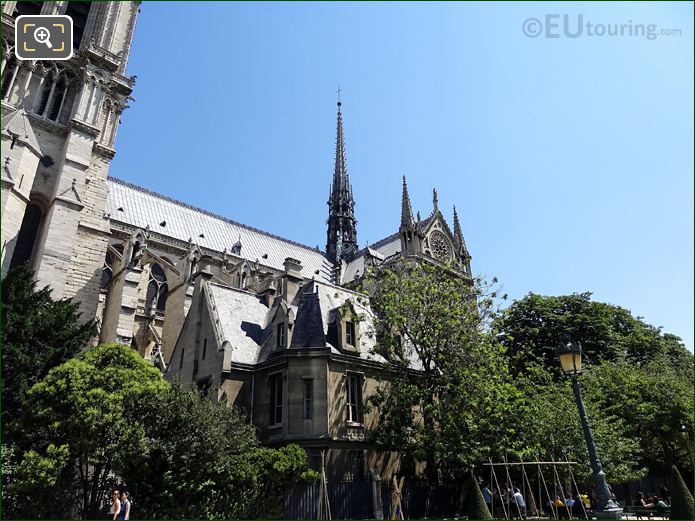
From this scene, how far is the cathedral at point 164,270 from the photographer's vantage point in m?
21.0

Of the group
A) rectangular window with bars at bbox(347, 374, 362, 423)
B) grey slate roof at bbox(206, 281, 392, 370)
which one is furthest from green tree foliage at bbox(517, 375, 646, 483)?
grey slate roof at bbox(206, 281, 392, 370)

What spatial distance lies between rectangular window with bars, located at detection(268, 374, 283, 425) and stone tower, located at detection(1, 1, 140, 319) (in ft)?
52.3

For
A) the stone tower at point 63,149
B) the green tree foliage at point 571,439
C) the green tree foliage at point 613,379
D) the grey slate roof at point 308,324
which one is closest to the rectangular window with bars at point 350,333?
the grey slate roof at point 308,324

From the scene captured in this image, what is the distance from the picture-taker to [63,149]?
33844 mm

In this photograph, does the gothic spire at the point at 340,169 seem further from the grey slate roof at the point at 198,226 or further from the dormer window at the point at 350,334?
the dormer window at the point at 350,334

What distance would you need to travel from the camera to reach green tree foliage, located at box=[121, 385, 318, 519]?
1606 cm

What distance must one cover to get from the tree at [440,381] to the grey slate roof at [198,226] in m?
32.9

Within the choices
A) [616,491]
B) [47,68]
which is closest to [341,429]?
[616,491]

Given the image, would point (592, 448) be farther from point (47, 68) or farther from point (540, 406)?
point (47, 68)

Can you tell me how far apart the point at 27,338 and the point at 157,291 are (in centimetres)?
2235

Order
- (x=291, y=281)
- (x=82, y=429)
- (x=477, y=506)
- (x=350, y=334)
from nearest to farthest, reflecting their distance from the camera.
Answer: (x=82, y=429), (x=477, y=506), (x=350, y=334), (x=291, y=281)

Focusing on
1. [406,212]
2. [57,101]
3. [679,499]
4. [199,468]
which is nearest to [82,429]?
[199,468]

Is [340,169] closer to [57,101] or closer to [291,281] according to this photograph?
[57,101]

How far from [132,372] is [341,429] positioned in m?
8.40
